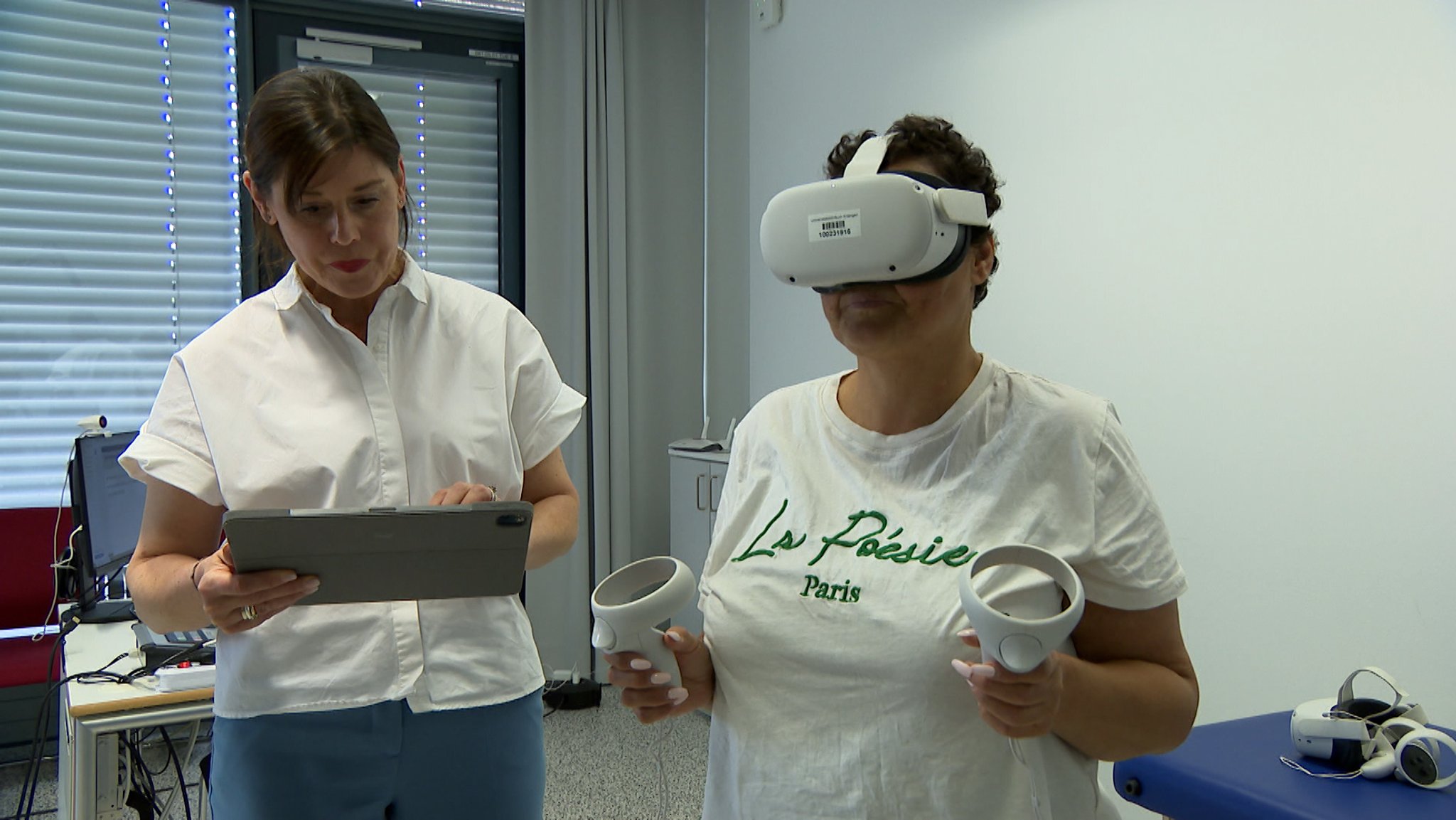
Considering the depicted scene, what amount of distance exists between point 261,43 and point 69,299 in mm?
1230

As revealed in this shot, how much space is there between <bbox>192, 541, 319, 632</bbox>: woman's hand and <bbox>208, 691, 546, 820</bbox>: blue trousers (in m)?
0.15

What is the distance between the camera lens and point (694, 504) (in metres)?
4.12

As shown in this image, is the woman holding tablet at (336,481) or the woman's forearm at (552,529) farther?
the woman's forearm at (552,529)

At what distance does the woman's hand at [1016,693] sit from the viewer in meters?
0.86

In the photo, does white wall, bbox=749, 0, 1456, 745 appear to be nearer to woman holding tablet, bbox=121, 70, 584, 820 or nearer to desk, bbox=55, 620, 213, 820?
woman holding tablet, bbox=121, 70, 584, 820

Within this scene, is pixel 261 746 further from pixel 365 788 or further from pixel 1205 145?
pixel 1205 145

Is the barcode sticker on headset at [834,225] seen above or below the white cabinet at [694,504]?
above

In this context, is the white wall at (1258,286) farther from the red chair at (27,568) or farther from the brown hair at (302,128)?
the red chair at (27,568)

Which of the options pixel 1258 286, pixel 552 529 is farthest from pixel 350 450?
pixel 1258 286

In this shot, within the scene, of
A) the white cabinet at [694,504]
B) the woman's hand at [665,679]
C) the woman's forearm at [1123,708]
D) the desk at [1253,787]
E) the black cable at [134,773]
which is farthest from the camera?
the white cabinet at [694,504]

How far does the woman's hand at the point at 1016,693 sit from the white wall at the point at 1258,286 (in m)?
1.62

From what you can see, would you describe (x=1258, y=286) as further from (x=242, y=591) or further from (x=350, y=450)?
(x=242, y=591)

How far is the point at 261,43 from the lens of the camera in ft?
13.8

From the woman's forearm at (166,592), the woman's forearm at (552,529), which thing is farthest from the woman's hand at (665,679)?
the woman's forearm at (166,592)
